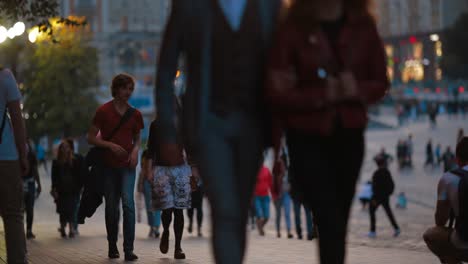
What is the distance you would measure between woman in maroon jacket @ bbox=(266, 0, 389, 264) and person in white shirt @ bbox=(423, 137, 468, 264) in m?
3.88

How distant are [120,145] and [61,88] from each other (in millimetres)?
66738

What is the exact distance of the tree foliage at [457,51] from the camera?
121m

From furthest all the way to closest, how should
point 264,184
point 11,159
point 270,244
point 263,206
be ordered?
point 263,206
point 264,184
point 270,244
point 11,159

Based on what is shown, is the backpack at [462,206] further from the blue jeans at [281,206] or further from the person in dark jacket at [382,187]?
the person in dark jacket at [382,187]

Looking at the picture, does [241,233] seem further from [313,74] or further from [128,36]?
[128,36]

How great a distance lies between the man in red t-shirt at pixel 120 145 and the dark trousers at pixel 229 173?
6.40 metres

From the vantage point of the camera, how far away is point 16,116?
867cm

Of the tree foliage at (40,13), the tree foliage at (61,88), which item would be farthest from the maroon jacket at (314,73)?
the tree foliage at (61,88)

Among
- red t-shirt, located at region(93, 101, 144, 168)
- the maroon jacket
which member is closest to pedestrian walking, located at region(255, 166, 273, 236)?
red t-shirt, located at region(93, 101, 144, 168)

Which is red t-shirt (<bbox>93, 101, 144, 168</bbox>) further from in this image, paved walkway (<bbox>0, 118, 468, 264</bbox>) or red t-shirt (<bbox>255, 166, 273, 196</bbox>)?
red t-shirt (<bbox>255, 166, 273, 196</bbox>)

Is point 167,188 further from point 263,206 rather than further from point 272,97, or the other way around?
point 263,206

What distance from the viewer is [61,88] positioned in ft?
255

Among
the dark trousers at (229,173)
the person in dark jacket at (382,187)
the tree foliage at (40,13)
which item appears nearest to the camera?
the dark trousers at (229,173)

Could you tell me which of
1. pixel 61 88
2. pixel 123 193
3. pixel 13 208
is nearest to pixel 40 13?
pixel 123 193
